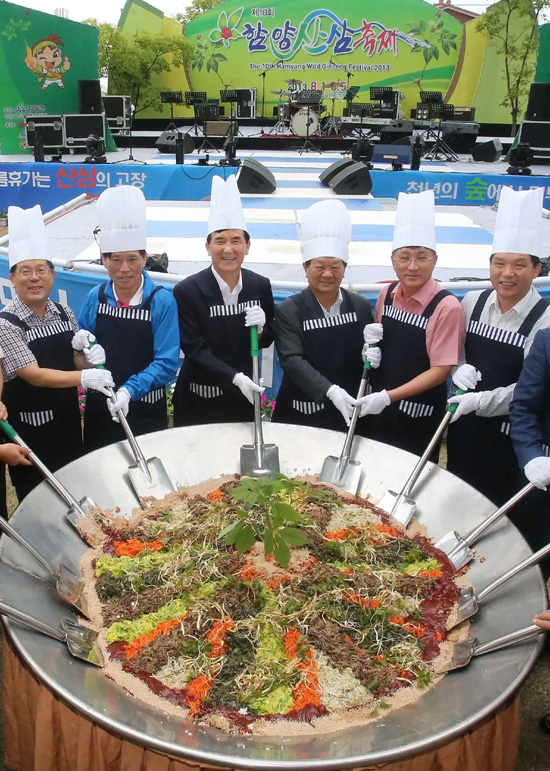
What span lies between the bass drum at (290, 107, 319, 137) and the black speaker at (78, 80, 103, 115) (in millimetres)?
5469

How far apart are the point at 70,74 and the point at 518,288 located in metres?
15.2

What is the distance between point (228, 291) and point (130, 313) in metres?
0.49

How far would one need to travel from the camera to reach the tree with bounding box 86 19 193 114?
1912 cm

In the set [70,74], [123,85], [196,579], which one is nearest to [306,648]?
[196,579]

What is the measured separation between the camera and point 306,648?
179 centimetres

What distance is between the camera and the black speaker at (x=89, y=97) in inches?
581

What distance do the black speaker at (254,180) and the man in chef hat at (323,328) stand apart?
8.05 meters

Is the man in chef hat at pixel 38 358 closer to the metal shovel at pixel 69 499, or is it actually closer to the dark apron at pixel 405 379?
the metal shovel at pixel 69 499

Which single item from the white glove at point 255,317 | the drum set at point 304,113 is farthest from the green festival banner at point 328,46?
the white glove at point 255,317

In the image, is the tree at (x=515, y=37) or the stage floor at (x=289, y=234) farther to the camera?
the tree at (x=515, y=37)

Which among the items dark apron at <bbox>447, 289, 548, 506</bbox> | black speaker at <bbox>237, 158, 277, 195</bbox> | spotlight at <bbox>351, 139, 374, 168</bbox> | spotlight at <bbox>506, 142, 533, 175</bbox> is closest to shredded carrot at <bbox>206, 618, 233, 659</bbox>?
dark apron at <bbox>447, 289, 548, 506</bbox>

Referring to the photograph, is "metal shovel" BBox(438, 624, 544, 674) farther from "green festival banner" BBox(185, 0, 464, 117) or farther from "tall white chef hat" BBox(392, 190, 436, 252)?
"green festival banner" BBox(185, 0, 464, 117)

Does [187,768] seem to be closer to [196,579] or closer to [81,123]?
[196,579]

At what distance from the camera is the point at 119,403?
2660 millimetres
